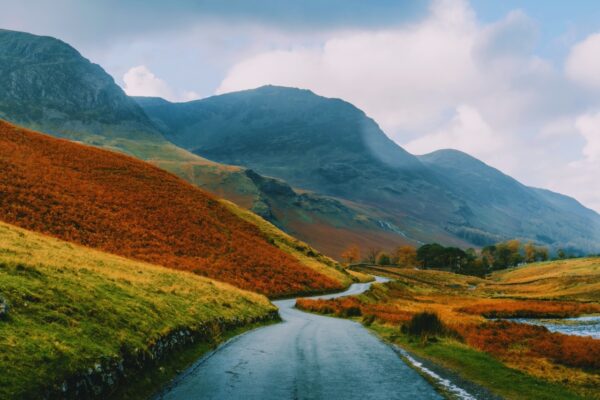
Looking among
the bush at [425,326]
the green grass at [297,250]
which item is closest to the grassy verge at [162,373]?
the bush at [425,326]

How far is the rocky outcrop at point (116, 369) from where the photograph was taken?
10.3 metres

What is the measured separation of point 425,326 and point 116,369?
58.4 feet

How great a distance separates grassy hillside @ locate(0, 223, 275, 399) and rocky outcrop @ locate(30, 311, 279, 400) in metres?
0.03

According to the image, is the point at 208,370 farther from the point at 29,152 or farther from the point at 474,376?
the point at 29,152

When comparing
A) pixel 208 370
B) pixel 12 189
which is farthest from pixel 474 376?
pixel 12 189

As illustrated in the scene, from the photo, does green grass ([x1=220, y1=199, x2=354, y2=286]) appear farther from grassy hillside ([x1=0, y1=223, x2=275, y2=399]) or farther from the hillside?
grassy hillside ([x1=0, y1=223, x2=275, y2=399])

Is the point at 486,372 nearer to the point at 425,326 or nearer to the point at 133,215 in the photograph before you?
the point at 425,326

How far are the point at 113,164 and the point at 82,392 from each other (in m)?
69.5

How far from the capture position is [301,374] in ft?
47.3

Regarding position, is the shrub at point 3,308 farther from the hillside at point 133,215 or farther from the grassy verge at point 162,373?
the hillside at point 133,215

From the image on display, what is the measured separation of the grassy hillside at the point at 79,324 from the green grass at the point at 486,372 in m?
10.2

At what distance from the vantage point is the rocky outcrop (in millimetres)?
10297

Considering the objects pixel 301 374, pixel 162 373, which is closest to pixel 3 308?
pixel 162 373

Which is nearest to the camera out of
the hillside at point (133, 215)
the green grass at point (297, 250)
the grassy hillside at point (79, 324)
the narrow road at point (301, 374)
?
the grassy hillside at point (79, 324)
